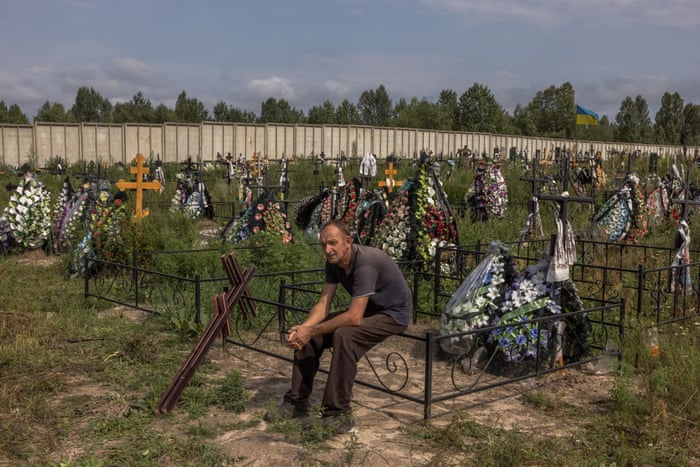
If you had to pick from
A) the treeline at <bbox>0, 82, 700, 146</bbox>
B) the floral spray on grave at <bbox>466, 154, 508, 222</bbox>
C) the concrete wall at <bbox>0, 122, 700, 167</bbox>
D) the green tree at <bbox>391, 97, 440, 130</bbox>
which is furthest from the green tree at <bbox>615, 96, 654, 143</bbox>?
the floral spray on grave at <bbox>466, 154, 508, 222</bbox>

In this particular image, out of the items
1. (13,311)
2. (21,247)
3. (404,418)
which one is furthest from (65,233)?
(404,418)

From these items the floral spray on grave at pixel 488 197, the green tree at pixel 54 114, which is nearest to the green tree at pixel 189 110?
the green tree at pixel 54 114

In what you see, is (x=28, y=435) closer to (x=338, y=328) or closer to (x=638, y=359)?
(x=338, y=328)

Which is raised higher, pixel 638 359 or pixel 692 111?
pixel 692 111

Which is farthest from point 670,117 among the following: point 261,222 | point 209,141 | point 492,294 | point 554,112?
point 492,294

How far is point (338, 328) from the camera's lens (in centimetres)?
475

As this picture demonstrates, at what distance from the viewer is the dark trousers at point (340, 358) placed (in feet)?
15.2

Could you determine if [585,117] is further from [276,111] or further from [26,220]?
[276,111]

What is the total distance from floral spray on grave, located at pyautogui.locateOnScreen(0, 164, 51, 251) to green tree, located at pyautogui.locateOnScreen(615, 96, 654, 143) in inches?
2376

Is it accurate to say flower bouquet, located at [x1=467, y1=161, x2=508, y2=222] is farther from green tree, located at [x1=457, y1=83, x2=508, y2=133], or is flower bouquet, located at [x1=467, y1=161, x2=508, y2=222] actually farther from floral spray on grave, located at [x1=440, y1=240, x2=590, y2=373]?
green tree, located at [x1=457, y1=83, x2=508, y2=133]

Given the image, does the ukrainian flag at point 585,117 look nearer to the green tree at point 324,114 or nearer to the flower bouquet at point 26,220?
the flower bouquet at point 26,220

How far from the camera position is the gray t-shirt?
4758 millimetres

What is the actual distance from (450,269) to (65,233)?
22.1ft

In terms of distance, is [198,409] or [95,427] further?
[198,409]
